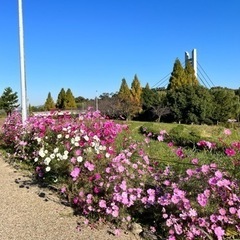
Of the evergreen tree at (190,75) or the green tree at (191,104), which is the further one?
the evergreen tree at (190,75)

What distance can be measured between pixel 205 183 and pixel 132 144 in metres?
1.59

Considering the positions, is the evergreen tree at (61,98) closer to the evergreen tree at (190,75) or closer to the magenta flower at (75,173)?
the evergreen tree at (190,75)

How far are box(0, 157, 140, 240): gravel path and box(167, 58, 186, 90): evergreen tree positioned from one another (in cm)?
4105

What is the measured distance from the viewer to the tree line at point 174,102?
34562 millimetres

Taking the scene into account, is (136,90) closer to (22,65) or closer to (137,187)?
(22,65)

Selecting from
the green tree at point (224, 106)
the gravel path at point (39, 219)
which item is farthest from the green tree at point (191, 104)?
the gravel path at point (39, 219)

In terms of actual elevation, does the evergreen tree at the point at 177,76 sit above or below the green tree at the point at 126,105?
above

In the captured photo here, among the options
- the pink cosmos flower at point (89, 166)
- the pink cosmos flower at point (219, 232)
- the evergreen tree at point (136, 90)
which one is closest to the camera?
the pink cosmos flower at point (219, 232)

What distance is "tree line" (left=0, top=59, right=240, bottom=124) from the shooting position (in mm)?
34562

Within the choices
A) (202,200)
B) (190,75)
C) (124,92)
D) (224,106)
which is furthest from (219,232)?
(190,75)

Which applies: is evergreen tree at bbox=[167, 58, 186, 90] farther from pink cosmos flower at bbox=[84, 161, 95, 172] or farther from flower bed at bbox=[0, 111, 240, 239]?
pink cosmos flower at bbox=[84, 161, 95, 172]

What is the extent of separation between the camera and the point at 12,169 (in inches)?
225

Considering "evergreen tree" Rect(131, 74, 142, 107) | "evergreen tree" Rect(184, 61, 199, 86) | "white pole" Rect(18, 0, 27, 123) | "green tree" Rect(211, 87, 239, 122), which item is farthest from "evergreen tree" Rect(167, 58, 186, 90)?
"white pole" Rect(18, 0, 27, 123)

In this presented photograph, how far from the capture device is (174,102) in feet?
120
